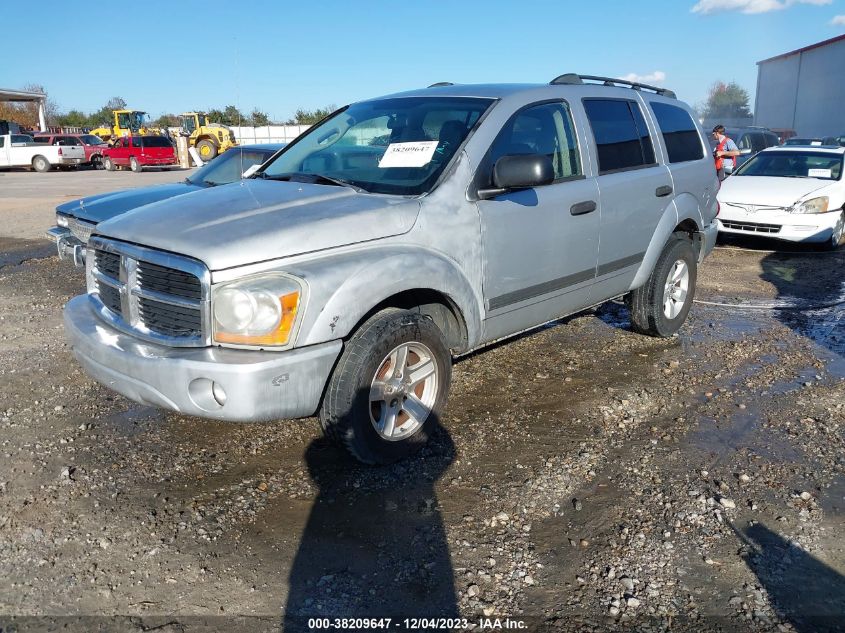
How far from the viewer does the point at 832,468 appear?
3.61 m

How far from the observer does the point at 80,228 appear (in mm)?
7340

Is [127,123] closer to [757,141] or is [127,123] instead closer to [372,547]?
[757,141]

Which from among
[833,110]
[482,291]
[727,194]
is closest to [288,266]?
[482,291]

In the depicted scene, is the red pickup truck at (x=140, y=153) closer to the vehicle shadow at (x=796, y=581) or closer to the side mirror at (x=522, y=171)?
the side mirror at (x=522, y=171)

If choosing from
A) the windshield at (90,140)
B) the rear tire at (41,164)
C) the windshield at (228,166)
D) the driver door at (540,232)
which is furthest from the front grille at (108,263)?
the windshield at (90,140)

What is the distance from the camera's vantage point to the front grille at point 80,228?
23.7 feet

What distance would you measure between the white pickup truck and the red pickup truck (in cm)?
149

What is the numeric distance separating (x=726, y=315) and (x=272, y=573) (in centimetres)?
530

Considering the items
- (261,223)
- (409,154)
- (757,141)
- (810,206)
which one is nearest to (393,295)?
(261,223)

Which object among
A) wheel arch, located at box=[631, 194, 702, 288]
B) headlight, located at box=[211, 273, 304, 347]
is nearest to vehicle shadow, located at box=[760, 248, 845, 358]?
wheel arch, located at box=[631, 194, 702, 288]

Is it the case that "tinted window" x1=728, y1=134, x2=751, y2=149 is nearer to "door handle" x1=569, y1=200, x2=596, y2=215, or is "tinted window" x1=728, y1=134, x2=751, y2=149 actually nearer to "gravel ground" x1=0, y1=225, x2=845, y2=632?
"gravel ground" x1=0, y1=225, x2=845, y2=632

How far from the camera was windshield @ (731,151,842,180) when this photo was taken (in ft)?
33.9

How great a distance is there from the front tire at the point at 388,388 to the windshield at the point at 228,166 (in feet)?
16.6

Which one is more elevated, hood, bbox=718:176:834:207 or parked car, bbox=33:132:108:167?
parked car, bbox=33:132:108:167
